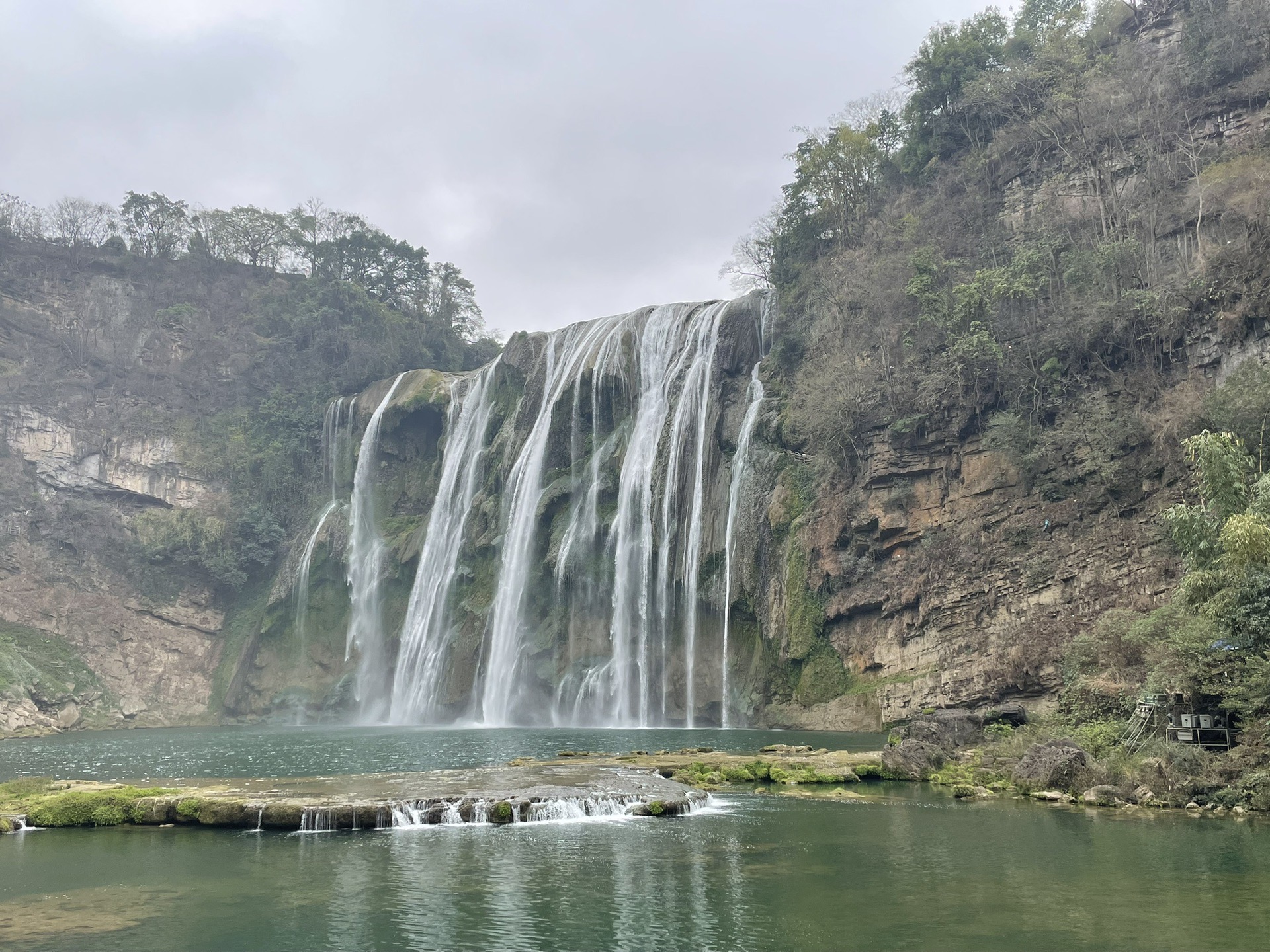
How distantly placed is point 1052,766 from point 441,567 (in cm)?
3831

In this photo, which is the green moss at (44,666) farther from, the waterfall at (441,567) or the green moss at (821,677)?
the green moss at (821,677)

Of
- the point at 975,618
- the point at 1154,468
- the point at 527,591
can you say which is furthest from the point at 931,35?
the point at 527,591

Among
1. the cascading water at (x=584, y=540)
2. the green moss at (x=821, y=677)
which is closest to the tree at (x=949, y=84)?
the cascading water at (x=584, y=540)

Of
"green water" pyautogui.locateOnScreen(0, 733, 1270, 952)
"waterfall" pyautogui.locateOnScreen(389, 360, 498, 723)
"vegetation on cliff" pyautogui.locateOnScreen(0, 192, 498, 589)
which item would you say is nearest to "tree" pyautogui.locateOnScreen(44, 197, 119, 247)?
"vegetation on cliff" pyautogui.locateOnScreen(0, 192, 498, 589)

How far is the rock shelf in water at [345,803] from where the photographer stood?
17.8 meters

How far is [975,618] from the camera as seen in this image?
32.7m

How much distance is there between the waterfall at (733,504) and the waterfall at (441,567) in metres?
16.9

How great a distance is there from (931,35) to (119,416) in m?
53.5

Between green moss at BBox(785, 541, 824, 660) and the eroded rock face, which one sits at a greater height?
the eroded rock face

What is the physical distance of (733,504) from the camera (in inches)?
1628

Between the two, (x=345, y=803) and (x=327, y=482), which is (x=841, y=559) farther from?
(x=327, y=482)

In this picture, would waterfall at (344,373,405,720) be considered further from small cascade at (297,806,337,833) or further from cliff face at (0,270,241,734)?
small cascade at (297,806,337,833)

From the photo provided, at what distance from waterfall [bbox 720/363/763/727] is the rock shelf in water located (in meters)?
18.1

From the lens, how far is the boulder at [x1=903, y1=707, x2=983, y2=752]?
948 inches
